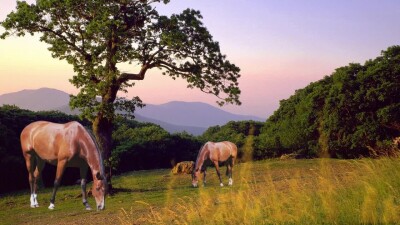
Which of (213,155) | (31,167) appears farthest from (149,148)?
(31,167)

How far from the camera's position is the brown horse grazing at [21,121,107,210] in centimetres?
1531

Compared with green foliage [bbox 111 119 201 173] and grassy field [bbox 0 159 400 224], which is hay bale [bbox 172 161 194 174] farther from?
green foliage [bbox 111 119 201 173]

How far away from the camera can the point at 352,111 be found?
1508 inches

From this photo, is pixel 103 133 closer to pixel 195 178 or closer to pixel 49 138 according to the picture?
pixel 195 178

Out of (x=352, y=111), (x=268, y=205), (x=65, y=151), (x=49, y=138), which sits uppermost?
(x=352, y=111)

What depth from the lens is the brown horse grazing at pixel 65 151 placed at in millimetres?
15312

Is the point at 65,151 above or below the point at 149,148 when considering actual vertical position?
above

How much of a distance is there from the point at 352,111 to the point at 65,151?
27784 millimetres

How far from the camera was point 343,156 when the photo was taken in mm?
40219

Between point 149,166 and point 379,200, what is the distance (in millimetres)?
30083

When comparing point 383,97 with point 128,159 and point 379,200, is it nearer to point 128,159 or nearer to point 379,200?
point 128,159

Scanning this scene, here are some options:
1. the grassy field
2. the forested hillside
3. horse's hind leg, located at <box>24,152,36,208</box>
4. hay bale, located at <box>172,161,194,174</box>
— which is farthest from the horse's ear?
the forested hillside

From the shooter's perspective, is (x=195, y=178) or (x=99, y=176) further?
(x=195, y=178)

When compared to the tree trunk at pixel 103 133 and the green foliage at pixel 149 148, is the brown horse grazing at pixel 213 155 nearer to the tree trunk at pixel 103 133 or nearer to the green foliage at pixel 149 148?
the tree trunk at pixel 103 133
